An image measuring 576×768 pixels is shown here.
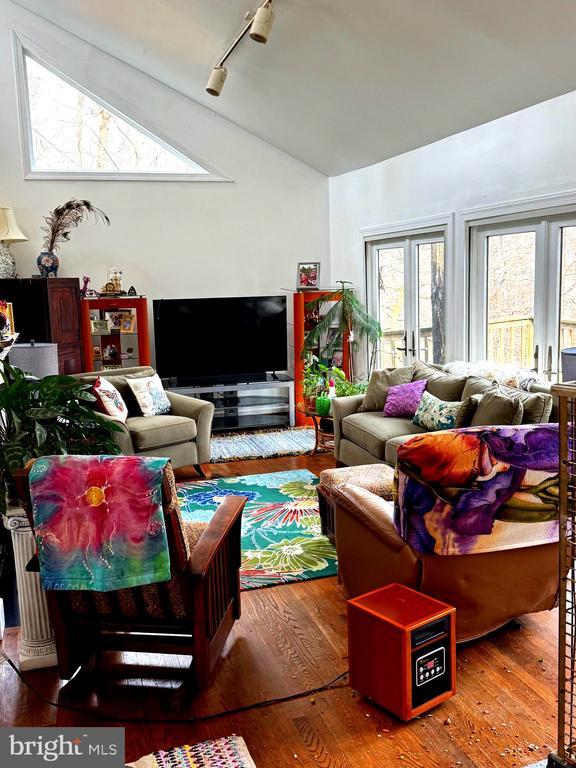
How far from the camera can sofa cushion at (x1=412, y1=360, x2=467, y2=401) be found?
207 inches

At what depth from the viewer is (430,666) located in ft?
8.83

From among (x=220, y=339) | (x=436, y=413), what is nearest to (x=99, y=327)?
(x=220, y=339)

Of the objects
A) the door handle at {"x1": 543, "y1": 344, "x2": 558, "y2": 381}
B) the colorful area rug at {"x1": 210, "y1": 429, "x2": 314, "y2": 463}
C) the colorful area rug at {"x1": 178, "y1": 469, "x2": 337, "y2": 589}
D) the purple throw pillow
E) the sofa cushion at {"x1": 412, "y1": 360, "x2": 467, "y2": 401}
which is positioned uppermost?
the door handle at {"x1": 543, "y1": 344, "x2": 558, "y2": 381}

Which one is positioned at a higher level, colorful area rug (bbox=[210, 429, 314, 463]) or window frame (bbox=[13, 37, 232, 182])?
window frame (bbox=[13, 37, 232, 182])

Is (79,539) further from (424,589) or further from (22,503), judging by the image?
(424,589)

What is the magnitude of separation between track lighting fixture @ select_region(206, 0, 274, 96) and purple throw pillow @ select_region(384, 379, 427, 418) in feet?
8.60

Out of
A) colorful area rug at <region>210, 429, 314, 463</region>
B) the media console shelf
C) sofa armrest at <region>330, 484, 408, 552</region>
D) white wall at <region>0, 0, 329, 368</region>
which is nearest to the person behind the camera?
sofa armrest at <region>330, 484, 408, 552</region>

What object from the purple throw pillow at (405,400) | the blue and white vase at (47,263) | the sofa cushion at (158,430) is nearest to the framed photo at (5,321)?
the sofa cushion at (158,430)

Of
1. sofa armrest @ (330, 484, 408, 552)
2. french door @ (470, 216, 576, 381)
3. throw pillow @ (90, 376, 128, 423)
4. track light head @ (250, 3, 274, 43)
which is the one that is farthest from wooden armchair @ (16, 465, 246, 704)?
french door @ (470, 216, 576, 381)

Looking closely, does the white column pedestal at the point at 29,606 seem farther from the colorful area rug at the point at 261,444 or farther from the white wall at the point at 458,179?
the white wall at the point at 458,179

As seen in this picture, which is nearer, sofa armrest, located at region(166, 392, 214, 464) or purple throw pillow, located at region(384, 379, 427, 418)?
purple throw pillow, located at region(384, 379, 427, 418)

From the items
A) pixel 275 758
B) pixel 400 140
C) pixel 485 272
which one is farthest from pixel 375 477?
pixel 400 140

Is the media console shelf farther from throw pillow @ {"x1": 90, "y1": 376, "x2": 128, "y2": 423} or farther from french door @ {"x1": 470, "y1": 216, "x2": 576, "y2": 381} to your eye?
french door @ {"x1": 470, "y1": 216, "x2": 576, "y2": 381}

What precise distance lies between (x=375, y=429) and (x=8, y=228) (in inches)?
158
